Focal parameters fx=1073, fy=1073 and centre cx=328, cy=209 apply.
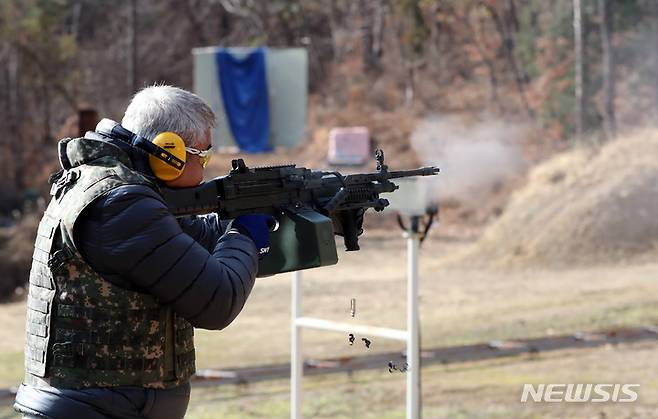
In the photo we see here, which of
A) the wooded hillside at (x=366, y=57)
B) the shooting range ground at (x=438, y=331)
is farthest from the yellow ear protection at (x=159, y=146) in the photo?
the wooded hillside at (x=366, y=57)

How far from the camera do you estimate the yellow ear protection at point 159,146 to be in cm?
268

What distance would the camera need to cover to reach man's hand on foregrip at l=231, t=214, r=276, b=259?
2947mm

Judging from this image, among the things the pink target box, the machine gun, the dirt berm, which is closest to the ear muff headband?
the machine gun

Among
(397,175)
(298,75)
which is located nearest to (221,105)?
(298,75)

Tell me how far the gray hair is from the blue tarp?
20.5 m

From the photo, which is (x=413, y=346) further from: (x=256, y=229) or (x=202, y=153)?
(x=202, y=153)

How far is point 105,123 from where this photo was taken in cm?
274

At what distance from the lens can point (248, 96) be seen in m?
23.1

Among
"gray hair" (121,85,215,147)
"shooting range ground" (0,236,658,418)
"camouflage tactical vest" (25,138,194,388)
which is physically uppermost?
"gray hair" (121,85,215,147)

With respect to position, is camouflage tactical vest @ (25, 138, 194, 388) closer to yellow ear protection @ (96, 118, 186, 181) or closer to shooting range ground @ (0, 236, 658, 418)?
yellow ear protection @ (96, 118, 186, 181)

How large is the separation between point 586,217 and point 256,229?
49.8ft

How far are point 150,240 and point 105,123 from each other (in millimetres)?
383

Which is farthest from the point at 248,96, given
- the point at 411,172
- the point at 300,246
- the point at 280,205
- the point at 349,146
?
the point at 300,246

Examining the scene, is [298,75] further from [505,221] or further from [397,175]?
[397,175]
